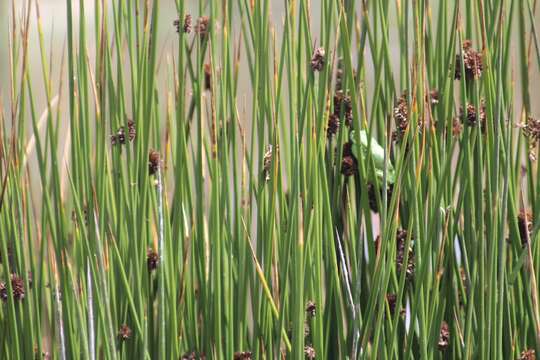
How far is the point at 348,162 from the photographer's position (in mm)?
1232

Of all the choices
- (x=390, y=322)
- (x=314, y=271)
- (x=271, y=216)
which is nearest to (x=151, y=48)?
(x=271, y=216)

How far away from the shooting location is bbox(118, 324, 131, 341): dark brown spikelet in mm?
1246

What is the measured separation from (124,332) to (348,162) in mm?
414

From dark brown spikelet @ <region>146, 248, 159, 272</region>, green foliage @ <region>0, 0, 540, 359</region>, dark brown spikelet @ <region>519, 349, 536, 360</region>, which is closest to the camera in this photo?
green foliage @ <region>0, 0, 540, 359</region>

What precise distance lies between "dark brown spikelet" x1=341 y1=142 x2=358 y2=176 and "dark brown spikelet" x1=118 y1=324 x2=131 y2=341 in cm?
39

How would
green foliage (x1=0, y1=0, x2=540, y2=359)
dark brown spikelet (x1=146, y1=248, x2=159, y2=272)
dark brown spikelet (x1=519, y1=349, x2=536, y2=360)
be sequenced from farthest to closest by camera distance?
dark brown spikelet (x1=146, y1=248, x2=159, y2=272) < dark brown spikelet (x1=519, y1=349, x2=536, y2=360) < green foliage (x1=0, y1=0, x2=540, y2=359)

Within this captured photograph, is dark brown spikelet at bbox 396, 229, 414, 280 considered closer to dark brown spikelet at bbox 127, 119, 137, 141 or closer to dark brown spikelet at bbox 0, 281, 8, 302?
dark brown spikelet at bbox 127, 119, 137, 141

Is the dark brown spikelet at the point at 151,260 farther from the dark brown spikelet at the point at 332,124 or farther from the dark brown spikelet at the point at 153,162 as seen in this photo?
the dark brown spikelet at the point at 332,124

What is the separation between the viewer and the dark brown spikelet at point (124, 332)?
4.09 ft

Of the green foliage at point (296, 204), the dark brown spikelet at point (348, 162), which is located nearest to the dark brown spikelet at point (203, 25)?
the green foliage at point (296, 204)

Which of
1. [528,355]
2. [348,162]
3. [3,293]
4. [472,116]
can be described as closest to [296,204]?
[348,162]

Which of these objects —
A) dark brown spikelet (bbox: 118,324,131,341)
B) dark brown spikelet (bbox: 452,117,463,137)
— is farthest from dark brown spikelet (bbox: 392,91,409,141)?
dark brown spikelet (bbox: 118,324,131,341)

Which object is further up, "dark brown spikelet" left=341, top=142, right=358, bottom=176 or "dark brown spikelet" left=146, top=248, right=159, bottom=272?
"dark brown spikelet" left=341, top=142, right=358, bottom=176

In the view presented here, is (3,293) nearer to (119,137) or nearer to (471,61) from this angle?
(119,137)
